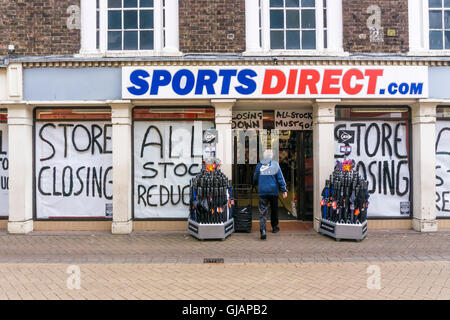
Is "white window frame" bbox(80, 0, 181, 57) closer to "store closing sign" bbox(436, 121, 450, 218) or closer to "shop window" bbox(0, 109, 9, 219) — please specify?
"shop window" bbox(0, 109, 9, 219)

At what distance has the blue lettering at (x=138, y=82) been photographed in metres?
8.47

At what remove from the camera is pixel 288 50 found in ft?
29.1

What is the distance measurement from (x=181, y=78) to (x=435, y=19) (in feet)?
20.8

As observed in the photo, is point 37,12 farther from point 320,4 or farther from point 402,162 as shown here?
point 402,162

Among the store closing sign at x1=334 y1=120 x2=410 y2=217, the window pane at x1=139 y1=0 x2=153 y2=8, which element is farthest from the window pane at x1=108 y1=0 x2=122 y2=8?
the store closing sign at x1=334 y1=120 x2=410 y2=217

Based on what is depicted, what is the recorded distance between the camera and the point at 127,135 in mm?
8680

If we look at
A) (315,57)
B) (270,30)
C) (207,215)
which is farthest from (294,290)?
(270,30)

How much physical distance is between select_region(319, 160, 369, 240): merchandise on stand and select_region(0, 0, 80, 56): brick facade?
22.3 feet

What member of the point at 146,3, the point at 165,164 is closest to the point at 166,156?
the point at 165,164

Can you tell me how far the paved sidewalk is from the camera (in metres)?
4.94

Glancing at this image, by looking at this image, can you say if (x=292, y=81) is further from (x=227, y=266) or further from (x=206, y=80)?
(x=227, y=266)

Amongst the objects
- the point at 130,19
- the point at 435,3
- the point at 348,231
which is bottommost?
the point at 348,231

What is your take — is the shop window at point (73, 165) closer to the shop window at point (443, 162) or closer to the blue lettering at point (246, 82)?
the blue lettering at point (246, 82)

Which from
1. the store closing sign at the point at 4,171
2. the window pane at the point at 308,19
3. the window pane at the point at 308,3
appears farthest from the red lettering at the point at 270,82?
the store closing sign at the point at 4,171
